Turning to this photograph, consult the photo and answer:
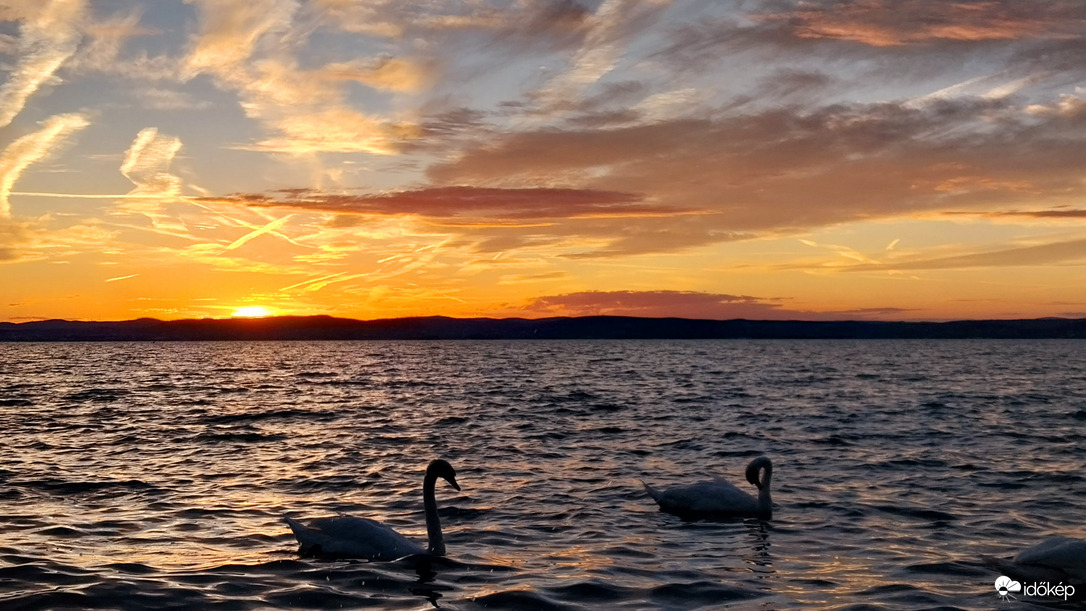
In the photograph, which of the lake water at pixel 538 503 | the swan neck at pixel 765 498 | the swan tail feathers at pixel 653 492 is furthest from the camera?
the swan tail feathers at pixel 653 492

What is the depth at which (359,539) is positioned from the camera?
1227 cm

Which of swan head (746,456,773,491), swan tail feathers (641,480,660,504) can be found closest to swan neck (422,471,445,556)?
swan tail feathers (641,480,660,504)

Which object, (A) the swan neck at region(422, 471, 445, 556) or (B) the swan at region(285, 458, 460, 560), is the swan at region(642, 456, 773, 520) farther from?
(B) the swan at region(285, 458, 460, 560)

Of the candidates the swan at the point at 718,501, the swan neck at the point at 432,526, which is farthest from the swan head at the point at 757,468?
the swan neck at the point at 432,526

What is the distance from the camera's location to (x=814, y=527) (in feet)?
47.6

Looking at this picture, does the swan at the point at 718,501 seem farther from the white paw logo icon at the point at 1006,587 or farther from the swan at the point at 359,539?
the swan at the point at 359,539

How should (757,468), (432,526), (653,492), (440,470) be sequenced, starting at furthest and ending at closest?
1. (653,492)
2. (757,468)
3. (440,470)
4. (432,526)

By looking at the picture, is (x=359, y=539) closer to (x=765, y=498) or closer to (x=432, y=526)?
(x=432, y=526)

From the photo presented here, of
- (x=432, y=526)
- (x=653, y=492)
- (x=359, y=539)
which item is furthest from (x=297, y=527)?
(x=653, y=492)

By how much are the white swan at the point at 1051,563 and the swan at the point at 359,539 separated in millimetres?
6963

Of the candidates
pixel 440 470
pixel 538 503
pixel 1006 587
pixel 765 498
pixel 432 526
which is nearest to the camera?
pixel 1006 587

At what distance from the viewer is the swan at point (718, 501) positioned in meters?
15.5

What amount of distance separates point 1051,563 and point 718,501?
560cm

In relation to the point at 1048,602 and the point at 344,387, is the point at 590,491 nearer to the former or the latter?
the point at 1048,602
